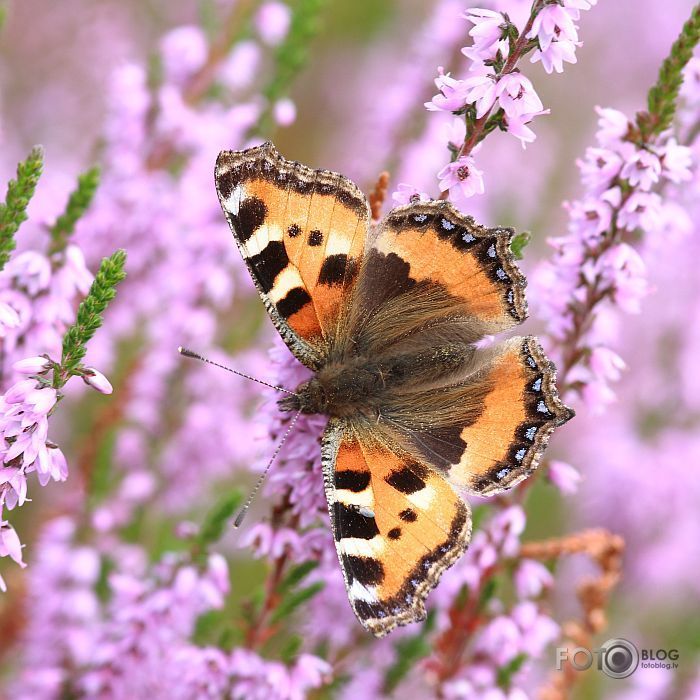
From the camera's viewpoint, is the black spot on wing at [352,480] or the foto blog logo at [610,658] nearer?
the black spot on wing at [352,480]

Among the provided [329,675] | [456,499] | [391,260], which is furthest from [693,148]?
[329,675]

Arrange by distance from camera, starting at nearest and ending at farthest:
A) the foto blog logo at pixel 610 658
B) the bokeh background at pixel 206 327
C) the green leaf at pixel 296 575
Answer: the green leaf at pixel 296 575
the foto blog logo at pixel 610 658
the bokeh background at pixel 206 327

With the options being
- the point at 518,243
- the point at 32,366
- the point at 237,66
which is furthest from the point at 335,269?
the point at 237,66

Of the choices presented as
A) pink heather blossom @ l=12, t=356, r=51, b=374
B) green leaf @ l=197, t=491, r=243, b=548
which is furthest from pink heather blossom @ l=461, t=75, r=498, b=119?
green leaf @ l=197, t=491, r=243, b=548

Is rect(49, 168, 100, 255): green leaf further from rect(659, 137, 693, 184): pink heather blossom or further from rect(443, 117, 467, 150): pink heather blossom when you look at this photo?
rect(659, 137, 693, 184): pink heather blossom

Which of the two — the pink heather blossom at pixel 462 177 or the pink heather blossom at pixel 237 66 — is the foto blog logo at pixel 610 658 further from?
the pink heather blossom at pixel 237 66

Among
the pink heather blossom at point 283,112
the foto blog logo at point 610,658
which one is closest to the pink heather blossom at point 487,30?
the pink heather blossom at point 283,112

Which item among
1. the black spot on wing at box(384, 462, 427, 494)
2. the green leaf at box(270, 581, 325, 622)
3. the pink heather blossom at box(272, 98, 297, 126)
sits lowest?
the green leaf at box(270, 581, 325, 622)

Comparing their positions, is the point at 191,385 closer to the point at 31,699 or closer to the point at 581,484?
the point at 31,699
